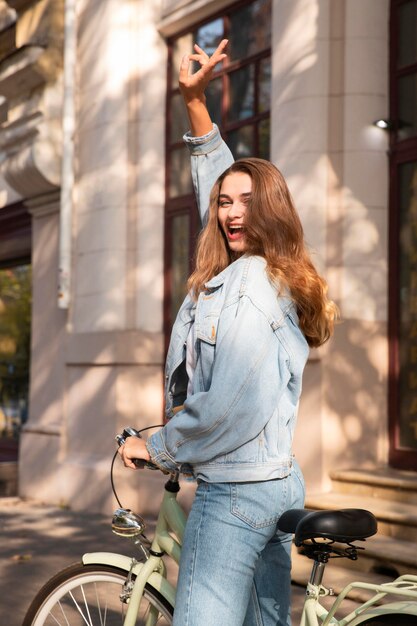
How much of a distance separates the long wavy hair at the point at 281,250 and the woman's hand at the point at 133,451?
0.42 m

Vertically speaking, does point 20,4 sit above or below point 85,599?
above

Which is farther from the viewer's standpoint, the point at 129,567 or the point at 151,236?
the point at 151,236

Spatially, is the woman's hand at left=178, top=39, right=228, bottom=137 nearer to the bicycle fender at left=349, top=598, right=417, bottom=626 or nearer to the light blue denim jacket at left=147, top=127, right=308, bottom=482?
the light blue denim jacket at left=147, top=127, right=308, bottom=482

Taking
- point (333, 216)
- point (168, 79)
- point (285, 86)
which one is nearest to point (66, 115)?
point (168, 79)

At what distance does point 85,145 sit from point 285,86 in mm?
2987

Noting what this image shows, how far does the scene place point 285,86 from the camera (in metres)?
7.05

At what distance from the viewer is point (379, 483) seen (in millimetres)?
6301

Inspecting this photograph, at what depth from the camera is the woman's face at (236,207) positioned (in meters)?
2.62

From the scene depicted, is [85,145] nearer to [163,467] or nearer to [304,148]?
[304,148]

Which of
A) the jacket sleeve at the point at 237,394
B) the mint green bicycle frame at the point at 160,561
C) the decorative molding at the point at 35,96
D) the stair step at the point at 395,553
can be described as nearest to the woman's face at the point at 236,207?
the jacket sleeve at the point at 237,394

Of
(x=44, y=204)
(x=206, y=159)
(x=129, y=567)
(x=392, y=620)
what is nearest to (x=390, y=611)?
(x=392, y=620)

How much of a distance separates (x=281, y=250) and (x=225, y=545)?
75cm

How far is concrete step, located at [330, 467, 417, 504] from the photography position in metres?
6.18

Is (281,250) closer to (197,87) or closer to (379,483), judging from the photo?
(197,87)
